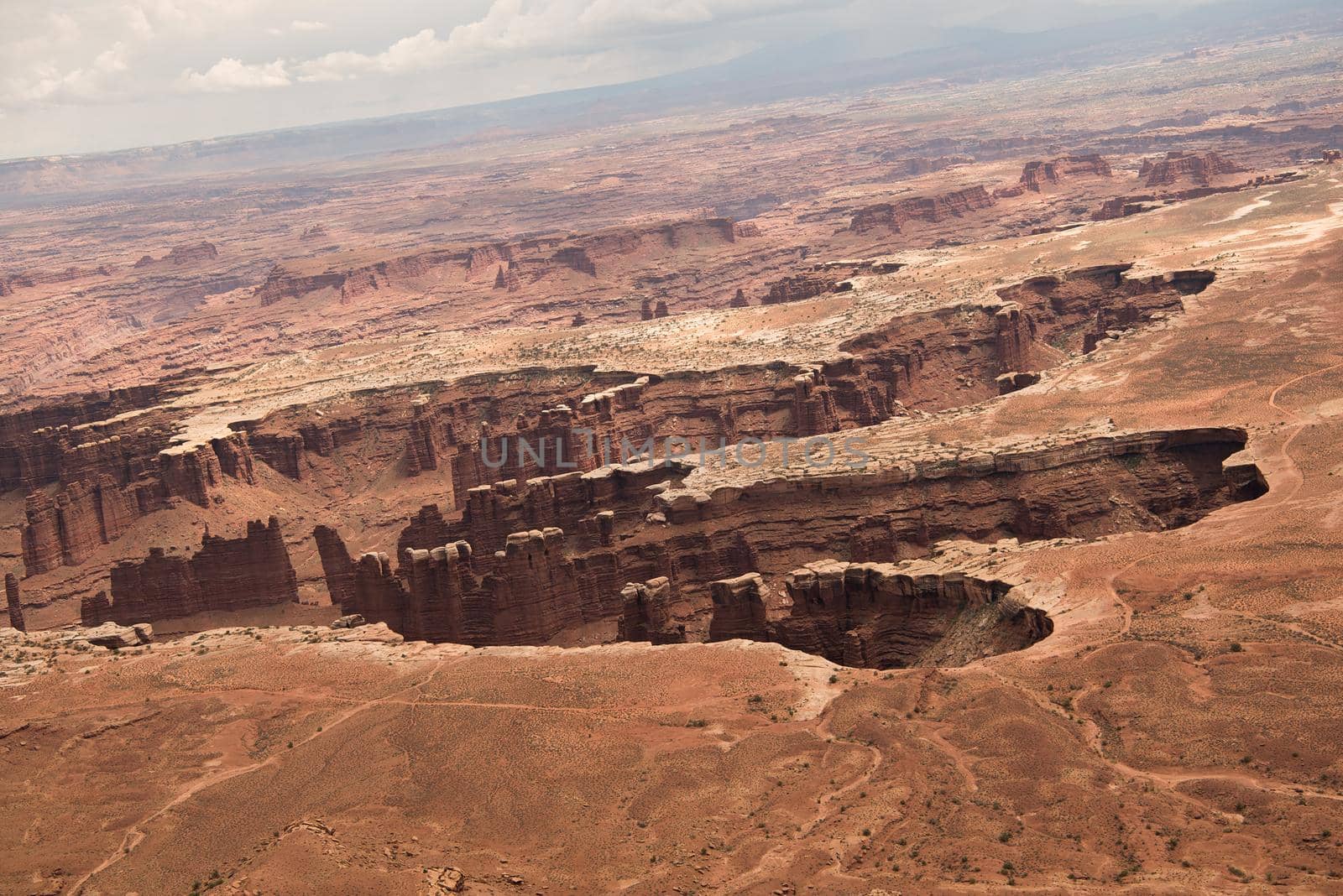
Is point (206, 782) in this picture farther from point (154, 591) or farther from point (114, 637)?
point (154, 591)

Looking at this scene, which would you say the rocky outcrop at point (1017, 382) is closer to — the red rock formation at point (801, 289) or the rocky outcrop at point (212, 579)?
the rocky outcrop at point (212, 579)

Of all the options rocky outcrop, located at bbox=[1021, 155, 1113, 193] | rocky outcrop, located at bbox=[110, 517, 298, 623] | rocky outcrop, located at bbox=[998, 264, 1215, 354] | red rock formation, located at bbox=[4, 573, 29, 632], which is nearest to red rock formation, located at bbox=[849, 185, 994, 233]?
rocky outcrop, located at bbox=[1021, 155, 1113, 193]

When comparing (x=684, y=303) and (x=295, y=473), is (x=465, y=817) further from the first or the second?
(x=684, y=303)

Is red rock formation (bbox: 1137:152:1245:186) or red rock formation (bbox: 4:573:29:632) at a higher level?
red rock formation (bbox: 1137:152:1245:186)

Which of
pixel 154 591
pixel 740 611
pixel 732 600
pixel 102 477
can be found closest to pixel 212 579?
pixel 154 591

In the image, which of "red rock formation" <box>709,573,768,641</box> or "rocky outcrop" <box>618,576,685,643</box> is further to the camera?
"rocky outcrop" <box>618,576,685,643</box>

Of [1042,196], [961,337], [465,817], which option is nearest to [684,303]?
[1042,196]

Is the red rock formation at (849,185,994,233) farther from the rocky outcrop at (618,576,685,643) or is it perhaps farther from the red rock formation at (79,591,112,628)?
the rocky outcrop at (618,576,685,643)
